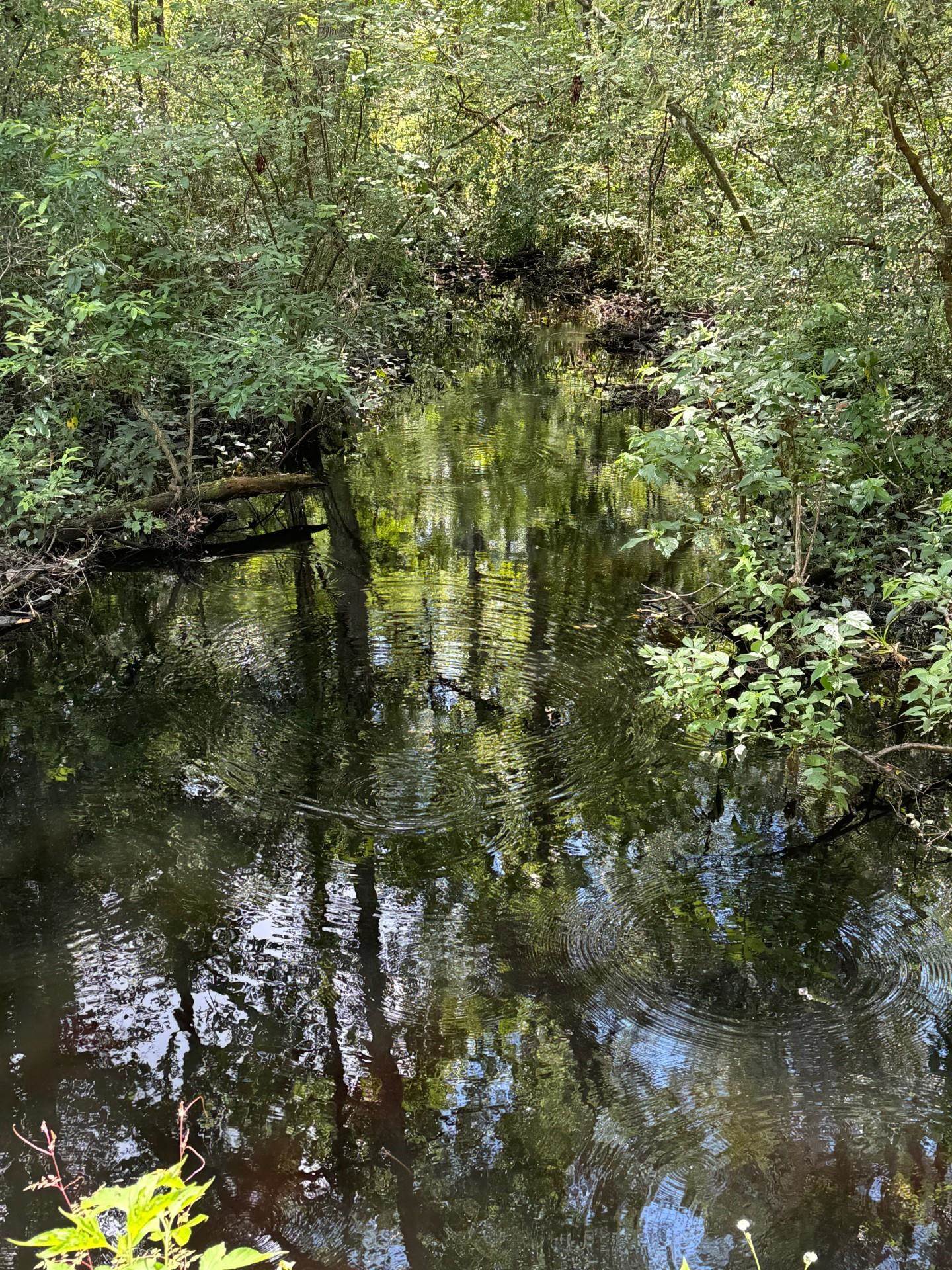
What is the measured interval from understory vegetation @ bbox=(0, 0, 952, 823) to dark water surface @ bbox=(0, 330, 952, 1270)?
0.70 meters

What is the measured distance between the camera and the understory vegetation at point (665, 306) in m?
5.15

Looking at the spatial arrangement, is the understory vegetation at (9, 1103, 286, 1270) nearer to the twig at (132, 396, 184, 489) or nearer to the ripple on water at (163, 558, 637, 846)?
the ripple on water at (163, 558, 637, 846)

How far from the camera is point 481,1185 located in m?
3.14

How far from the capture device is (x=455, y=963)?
4094 mm

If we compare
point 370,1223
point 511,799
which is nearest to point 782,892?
point 511,799

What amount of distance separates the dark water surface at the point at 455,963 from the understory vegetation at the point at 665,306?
2.29 feet

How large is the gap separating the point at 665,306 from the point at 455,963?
9.71 metres

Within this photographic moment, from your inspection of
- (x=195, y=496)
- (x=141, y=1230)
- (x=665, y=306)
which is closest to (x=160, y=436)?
(x=195, y=496)

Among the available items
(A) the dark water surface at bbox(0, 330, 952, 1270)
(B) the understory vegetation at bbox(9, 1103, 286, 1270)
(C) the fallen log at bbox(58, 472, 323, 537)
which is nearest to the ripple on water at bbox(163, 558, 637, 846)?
(A) the dark water surface at bbox(0, 330, 952, 1270)

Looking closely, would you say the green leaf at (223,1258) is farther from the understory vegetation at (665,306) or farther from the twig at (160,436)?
the twig at (160,436)

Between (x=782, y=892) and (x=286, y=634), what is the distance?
4.15 m

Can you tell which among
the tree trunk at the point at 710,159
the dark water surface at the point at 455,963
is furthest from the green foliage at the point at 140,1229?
the tree trunk at the point at 710,159

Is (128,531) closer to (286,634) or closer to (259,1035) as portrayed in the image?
(286,634)

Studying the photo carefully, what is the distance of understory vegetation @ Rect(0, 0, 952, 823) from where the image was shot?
5.15 metres
